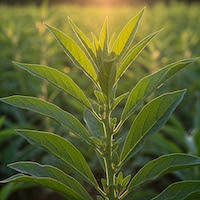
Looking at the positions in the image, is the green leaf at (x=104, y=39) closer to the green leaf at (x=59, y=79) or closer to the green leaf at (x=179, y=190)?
the green leaf at (x=59, y=79)

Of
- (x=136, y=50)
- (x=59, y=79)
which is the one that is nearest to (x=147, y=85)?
(x=136, y=50)

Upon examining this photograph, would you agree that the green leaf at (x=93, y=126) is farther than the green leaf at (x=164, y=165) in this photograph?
Yes

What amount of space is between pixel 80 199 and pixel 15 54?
242cm

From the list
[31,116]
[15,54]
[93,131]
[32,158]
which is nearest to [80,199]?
[93,131]

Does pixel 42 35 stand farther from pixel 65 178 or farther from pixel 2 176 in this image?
pixel 65 178

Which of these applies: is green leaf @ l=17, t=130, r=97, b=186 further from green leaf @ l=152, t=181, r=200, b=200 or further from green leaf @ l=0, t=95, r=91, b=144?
green leaf @ l=152, t=181, r=200, b=200

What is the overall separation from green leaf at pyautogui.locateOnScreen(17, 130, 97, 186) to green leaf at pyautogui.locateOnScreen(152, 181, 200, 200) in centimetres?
16

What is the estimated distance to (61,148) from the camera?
992 millimetres

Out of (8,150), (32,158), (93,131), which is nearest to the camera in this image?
(93,131)

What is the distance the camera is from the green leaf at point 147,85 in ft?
3.13

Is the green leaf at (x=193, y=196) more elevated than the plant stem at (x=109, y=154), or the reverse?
the plant stem at (x=109, y=154)

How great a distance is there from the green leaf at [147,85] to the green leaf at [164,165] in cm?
12

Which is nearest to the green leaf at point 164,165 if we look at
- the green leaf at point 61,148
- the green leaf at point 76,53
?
the green leaf at point 61,148

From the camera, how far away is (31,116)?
3066 millimetres
